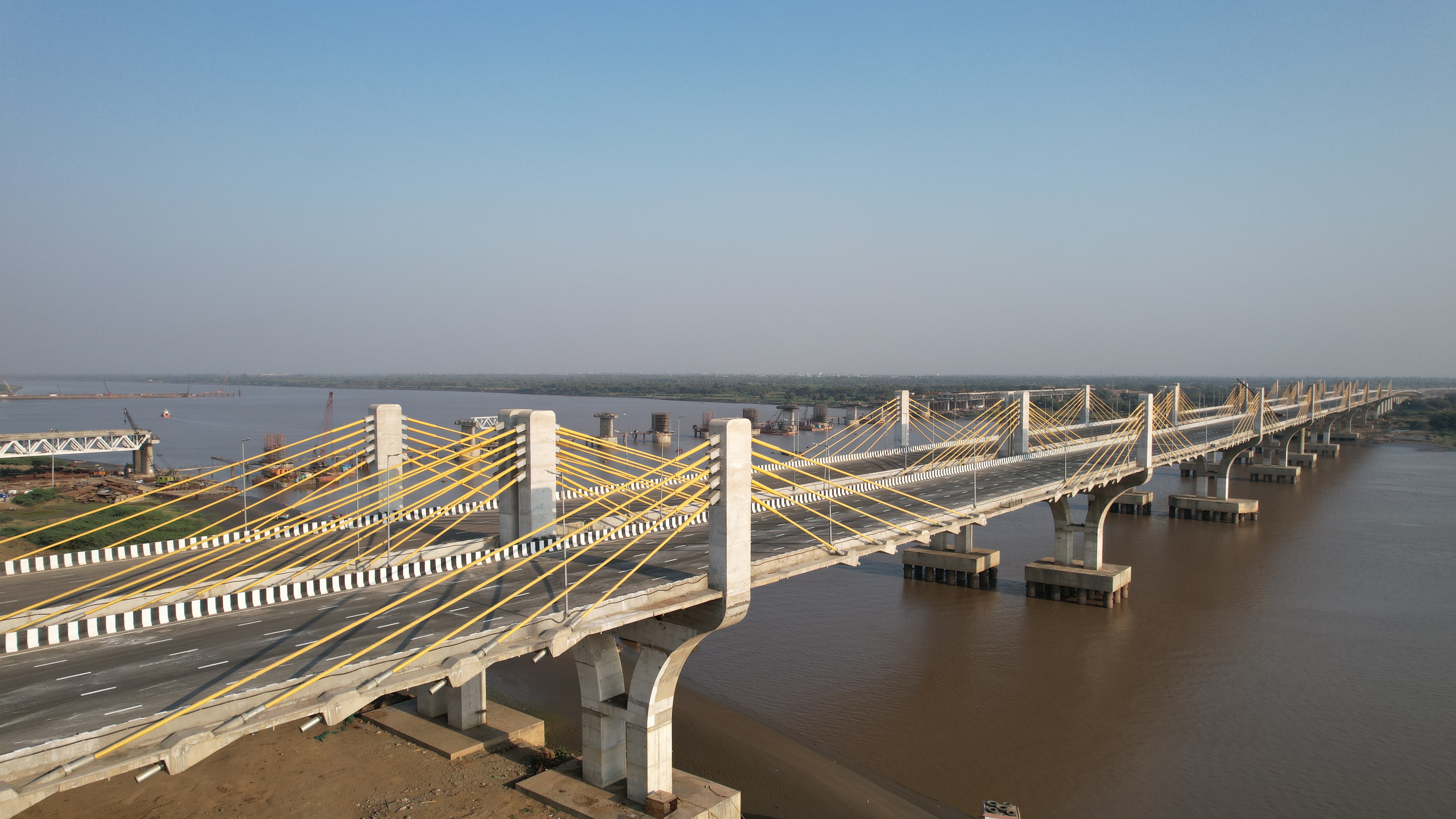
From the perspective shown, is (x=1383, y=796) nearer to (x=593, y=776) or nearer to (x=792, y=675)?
(x=792, y=675)

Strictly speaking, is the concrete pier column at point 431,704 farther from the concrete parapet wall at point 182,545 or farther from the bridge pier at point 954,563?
the bridge pier at point 954,563

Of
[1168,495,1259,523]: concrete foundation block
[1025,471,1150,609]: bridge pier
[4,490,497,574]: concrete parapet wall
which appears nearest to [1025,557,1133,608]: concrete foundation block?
[1025,471,1150,609]: bridge pier

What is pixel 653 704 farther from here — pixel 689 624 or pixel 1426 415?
pixel 1426 415

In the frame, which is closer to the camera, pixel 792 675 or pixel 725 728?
pixel 725 728

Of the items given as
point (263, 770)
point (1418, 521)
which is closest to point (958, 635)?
point (263, 770)

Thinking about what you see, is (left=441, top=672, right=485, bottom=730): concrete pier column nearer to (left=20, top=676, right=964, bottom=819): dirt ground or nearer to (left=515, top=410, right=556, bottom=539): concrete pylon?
(left=20, top=676, right=964, bottom=819): dirt ground

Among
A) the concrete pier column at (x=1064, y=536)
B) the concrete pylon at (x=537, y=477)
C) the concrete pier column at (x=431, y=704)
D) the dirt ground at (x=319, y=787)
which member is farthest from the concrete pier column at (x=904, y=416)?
the dirt ground at (x=319, y=787)
